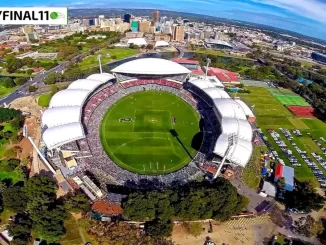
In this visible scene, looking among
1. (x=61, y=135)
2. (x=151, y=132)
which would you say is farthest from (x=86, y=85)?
(x=61, y=135)

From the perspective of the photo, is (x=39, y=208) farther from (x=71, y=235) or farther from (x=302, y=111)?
(x=302, y=111)

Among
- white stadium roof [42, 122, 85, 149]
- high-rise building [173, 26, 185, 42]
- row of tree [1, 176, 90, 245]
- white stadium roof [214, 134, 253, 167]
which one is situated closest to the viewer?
row of tree [1, 176, 90, 245]

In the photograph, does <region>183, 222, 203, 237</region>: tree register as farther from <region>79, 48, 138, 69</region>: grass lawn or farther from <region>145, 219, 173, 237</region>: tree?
<region>79, 48, 138, 69</region>: grass lawn

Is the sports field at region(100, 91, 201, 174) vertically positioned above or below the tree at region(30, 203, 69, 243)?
above

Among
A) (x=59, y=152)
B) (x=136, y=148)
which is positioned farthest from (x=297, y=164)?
(x=59, y=152)

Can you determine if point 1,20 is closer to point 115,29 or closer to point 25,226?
point 25,226

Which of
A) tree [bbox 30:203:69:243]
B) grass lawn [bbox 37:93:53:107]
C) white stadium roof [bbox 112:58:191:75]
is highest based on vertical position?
white stadium roof [bbox 112:58:191:75]

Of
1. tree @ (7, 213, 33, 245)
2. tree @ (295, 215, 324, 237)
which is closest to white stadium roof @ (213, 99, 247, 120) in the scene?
tree @ (295, 215, 324, 237)

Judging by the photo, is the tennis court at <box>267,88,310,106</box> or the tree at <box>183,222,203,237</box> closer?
the tree at <box>183,222,203,237</box>
